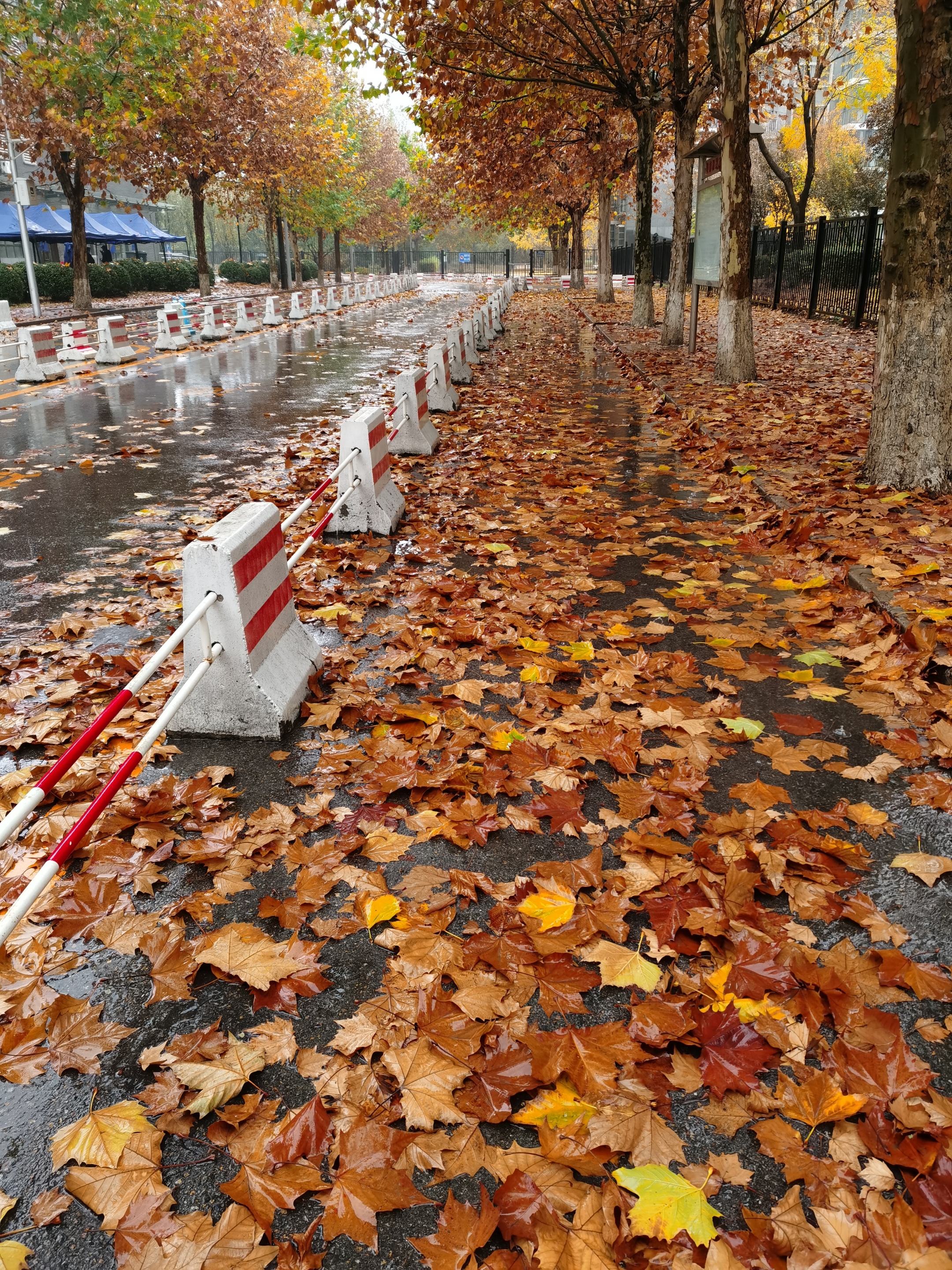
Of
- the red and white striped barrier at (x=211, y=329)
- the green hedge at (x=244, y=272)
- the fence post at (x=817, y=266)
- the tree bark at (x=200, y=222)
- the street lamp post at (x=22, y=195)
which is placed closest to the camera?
the fence post at (x=817, y=266)

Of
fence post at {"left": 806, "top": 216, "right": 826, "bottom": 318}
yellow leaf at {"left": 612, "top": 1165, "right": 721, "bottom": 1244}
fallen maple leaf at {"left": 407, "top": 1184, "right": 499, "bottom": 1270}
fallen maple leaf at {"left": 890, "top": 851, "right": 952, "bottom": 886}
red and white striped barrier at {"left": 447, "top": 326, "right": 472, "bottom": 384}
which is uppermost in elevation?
fence post at {"left": 806, "top": 216, "right": 826, "bottom": 318}

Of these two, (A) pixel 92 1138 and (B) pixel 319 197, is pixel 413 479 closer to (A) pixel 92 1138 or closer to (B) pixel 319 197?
(A) pixel 92 1138

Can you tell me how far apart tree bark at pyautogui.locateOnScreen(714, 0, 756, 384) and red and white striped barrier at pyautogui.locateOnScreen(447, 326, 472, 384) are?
A: 13.8 feet

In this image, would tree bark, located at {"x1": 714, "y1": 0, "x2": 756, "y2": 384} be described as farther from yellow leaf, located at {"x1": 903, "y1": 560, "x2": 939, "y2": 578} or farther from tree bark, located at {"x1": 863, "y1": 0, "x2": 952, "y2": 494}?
yellow leaf, located at {"x1": 903, "y1": 560, "x2": 939, "y2": 578}

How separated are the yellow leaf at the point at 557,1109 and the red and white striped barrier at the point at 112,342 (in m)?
18.9

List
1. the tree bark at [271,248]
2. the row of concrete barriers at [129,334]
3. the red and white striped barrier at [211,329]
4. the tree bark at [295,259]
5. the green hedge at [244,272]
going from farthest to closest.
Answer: the green hedge at [244,272] < the tree bark at [295,259] < the tree bark at [271,248] < the red and white striped barrier at [211,329] < the row of concrete barriers at [129,334]

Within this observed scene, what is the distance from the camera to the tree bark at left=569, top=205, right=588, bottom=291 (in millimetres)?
43219

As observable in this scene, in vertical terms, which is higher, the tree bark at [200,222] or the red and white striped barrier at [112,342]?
the tree bark at [200,222]

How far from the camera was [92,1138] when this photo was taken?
210cm

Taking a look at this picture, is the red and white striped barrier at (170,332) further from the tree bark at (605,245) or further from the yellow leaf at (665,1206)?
the yellow leaf at (665,1206)

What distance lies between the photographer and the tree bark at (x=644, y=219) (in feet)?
63.8

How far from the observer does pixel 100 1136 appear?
6.91ft

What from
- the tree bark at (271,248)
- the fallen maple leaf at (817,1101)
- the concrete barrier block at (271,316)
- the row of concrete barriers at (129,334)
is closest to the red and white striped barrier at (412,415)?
the fallen maple leaf at (817,1101)

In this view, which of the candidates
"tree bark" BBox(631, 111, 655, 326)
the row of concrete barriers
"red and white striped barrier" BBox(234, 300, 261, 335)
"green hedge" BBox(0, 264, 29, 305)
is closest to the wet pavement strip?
the row of concrete barriers
